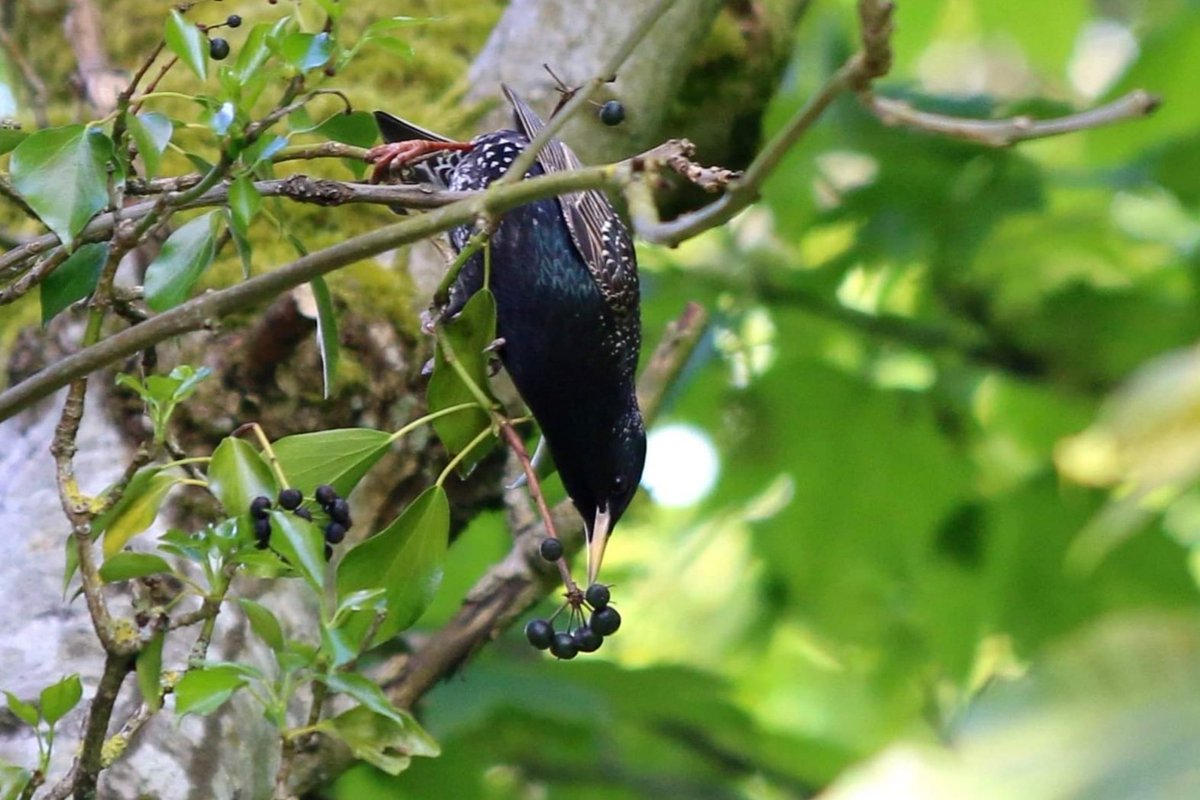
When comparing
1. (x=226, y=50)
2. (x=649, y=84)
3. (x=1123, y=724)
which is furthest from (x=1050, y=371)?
(x=1123, y=724)

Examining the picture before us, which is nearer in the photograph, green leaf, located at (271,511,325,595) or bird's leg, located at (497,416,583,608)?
green leaf, located at (271,511,325,595)

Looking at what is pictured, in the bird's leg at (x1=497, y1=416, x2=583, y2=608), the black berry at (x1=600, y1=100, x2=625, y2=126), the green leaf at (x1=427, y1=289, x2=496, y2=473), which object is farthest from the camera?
the black berry at (x1=600, y1=100, x2=625, y2=126)

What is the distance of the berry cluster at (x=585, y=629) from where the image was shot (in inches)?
72.4

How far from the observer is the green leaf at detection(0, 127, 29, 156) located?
5.53 feet

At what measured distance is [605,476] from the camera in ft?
10.4

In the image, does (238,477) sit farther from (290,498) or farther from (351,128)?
(351,128)

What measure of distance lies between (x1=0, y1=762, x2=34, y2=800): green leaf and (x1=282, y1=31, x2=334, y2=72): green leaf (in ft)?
2.79

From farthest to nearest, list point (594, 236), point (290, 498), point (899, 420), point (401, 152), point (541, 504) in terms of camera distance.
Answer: point (899, 420) → point (594, 236) → point (401, 152) → point (541, 504) → point (290, 498)

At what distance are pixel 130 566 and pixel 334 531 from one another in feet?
1.05

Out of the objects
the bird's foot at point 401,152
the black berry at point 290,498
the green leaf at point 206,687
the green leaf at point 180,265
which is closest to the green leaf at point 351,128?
the green leaf at point 180,265

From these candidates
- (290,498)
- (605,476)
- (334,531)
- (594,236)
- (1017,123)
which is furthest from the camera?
(594,236)

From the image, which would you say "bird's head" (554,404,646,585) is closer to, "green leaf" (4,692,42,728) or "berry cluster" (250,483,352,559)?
"berry cluster" (250,483,352,559)

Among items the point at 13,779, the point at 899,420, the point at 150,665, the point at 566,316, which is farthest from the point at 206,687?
the point at 899,420

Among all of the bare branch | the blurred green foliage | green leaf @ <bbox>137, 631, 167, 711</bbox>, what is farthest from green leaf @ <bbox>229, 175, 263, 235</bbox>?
the blurred green foliage
